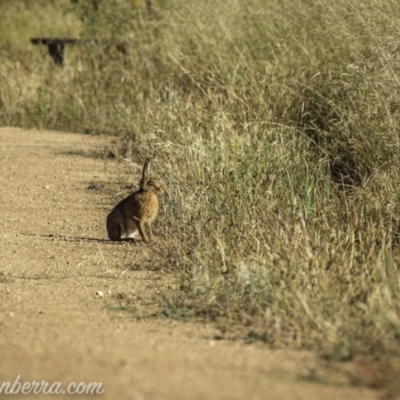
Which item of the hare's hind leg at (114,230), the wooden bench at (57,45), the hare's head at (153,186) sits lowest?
the hare's hind leg at (114,230)

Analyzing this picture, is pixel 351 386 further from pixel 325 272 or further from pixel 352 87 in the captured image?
pixel 352 87

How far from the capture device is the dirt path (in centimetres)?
429

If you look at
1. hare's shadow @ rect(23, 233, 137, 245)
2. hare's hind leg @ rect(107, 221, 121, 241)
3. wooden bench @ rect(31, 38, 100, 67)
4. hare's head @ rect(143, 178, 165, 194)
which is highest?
wooden bench @ rect(31, 38, 100, 67)

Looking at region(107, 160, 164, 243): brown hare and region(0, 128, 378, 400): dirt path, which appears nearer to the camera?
region(0, 128, 378, 400): dirt path

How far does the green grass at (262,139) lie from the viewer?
547 centimetres

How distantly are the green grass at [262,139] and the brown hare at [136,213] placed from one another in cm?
19

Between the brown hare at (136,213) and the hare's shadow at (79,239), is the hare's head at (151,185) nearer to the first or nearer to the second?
the brown hare at (136,213)

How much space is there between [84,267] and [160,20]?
6881mm

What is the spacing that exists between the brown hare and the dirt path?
0.10 m

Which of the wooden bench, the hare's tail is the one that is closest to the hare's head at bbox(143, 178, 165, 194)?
the hare's tail

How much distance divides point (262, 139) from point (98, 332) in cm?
377

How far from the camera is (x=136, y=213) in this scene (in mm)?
7531

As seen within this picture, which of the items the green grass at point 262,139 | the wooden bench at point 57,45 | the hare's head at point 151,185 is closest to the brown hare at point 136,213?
the hare's head at point 151,185

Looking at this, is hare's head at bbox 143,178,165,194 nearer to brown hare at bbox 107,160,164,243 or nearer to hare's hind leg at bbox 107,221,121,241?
brown hare at bbox 107,160,164,243
